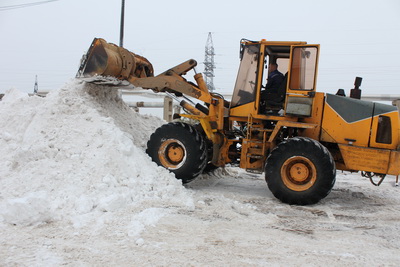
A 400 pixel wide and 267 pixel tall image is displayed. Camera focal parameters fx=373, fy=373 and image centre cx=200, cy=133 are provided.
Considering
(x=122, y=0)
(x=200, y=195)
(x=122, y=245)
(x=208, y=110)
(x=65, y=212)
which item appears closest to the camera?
(x=122, y=245)

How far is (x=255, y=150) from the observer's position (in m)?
6.69

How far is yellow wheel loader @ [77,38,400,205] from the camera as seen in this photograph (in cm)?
609

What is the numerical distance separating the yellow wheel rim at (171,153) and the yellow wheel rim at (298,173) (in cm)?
186

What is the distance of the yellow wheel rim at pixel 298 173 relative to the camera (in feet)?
19.8

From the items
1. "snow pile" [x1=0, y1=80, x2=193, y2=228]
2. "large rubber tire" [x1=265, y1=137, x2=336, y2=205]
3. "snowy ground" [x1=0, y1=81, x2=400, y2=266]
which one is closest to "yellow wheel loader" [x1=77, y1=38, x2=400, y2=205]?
"large rubber tire" [x1=265, y1=137, x2=336, y2=205]

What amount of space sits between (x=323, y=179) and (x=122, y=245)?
3469 millimetres

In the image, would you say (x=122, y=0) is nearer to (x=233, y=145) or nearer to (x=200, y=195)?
(x=233, y=145)

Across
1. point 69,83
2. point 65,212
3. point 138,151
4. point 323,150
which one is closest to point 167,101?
point 69,83

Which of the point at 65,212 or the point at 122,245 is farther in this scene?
the point at 65,212

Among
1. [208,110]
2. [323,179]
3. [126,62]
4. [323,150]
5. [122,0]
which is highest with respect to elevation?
[122,0]

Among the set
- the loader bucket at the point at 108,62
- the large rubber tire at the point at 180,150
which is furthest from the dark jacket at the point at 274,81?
the loader bucket at the point at 108,62

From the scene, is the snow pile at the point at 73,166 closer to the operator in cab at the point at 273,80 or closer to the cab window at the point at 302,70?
the operator in cab at the point at 273,80

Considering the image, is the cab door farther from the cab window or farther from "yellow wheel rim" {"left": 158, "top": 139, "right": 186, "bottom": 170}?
"yellow wheel rim" {"left": 158, "top": 139, "right": 186, "bottom": 170}

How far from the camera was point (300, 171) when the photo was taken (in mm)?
6125
